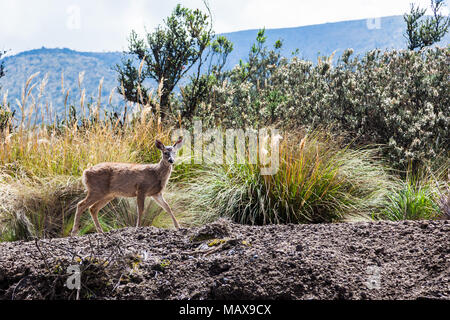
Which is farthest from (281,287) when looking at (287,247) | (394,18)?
(394,18)

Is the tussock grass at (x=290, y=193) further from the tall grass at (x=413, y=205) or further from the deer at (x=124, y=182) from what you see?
the deer at (x=124, y=182)

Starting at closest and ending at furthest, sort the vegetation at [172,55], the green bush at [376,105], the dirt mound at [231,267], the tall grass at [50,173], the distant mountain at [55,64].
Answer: the dirt mound at [231,267], the tall grass at [50,173], the green bush at [376,105], the vegetation at [172,55], the distant mountain at [55,64]

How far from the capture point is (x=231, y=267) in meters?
2.75

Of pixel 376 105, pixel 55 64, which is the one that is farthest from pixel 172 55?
pixel 55 64

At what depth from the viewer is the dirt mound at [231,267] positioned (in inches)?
101

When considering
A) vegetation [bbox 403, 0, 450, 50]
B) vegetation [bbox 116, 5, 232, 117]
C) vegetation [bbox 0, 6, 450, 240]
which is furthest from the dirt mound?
vegetation [bbox 403, 0, 450, 50]

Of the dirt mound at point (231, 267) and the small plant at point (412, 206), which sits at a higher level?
the dirt mound at point (231, 267)

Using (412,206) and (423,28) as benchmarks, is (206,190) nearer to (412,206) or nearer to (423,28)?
(412,206)

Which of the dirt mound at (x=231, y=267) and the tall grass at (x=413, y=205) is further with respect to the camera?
the tall grass at (x=413, y=205)

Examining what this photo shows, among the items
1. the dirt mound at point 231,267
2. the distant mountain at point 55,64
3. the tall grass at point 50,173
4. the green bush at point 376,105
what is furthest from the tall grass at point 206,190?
the distant mountain at point 55,64

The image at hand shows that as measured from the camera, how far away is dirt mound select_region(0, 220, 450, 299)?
8.39ft

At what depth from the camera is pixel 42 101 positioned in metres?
7.10
